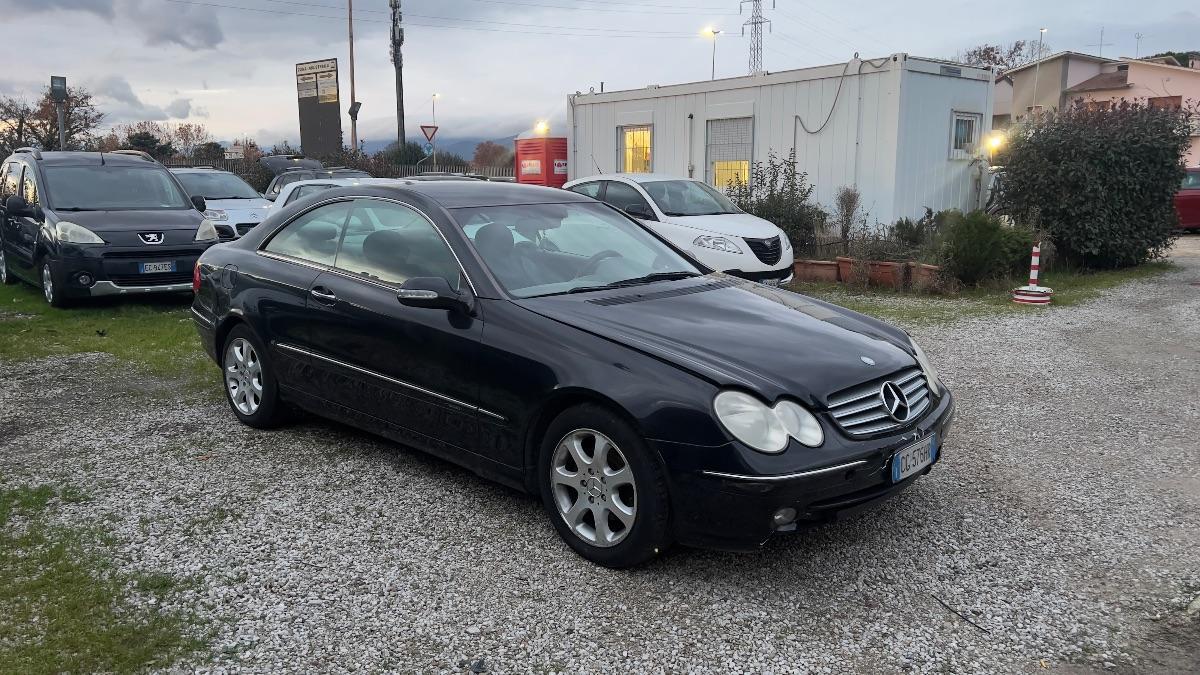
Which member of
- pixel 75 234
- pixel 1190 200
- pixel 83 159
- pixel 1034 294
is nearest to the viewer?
pixel 75 234

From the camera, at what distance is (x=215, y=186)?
14.5m

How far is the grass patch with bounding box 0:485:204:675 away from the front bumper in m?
1.87

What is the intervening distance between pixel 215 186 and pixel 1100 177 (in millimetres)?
13482

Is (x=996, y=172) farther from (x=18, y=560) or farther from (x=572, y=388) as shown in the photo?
(x=18, y=560)

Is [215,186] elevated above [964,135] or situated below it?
below

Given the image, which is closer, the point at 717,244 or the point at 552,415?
the point at 552,415

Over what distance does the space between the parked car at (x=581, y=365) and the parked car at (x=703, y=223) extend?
18.8 feet

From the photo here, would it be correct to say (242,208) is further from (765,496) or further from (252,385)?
(765,496)

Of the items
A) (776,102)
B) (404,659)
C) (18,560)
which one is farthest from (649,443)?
(776,102)

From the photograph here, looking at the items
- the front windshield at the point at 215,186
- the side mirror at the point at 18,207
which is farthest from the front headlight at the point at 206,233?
the front windshield at the point at 215,186

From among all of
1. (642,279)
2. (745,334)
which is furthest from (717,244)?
(745,334)

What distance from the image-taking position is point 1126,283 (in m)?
12.9

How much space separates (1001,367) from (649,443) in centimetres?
530

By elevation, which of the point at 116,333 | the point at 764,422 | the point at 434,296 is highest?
the point at 434,296
